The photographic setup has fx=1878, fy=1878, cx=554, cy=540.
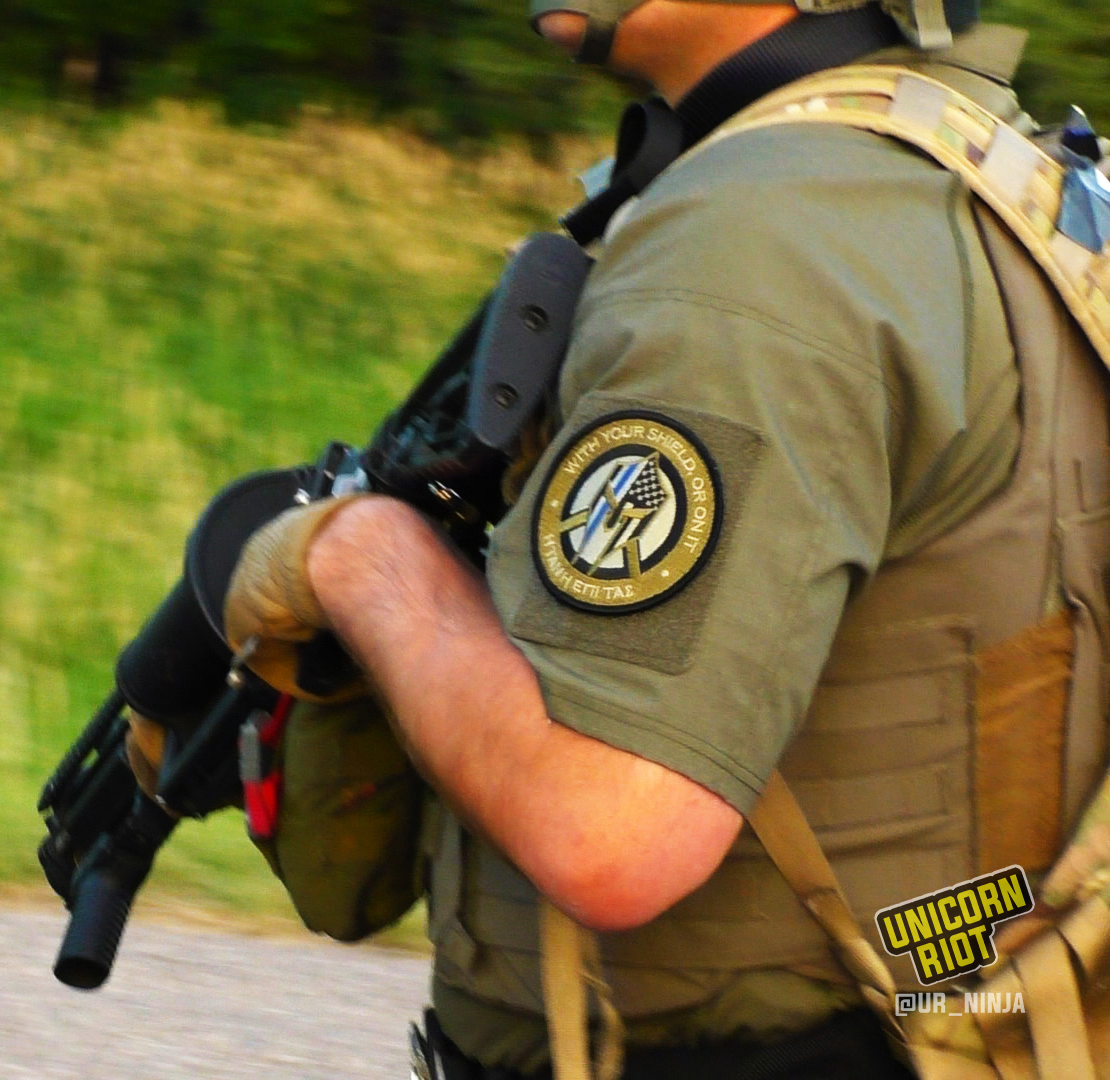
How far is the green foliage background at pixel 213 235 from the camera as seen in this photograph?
5.61m

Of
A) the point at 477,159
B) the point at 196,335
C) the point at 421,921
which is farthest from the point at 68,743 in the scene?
the point at 477,159

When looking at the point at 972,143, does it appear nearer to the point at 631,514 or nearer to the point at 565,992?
the point at 631,514

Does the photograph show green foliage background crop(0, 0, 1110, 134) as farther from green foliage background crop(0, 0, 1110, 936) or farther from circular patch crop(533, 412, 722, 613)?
circular patch crop(533, 412, 722, 613)

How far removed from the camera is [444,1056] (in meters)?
1.80

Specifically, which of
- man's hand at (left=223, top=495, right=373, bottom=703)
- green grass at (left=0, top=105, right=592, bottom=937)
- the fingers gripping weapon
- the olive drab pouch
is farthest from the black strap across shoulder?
green grass at (left=0, top=105, right=592, bottom=937)

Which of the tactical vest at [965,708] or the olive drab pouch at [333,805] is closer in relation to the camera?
the tactical vest at [965,708]

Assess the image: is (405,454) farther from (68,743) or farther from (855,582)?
(68,743)

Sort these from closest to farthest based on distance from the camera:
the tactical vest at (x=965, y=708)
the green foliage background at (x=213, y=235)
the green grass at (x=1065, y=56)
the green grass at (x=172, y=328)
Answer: the tactical vest at (x=965, y=708), the green grass at (x=172, y=328), the green foliage background at (x=213, y=235), the green grass at (x=1065, y=56)

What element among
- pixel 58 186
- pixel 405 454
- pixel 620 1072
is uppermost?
pixel 405 454

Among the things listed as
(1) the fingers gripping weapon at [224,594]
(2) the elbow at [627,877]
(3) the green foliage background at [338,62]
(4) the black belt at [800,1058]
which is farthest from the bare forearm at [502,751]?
(3) the green foliage background at [338,62]

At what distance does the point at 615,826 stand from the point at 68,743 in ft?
11.1

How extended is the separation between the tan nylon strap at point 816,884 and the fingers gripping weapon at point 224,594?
14.6 inches

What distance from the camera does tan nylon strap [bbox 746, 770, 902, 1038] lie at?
5.01 feet

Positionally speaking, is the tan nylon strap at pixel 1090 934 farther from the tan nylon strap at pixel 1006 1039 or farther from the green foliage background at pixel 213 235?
the green foliage background at pixel 213 235
